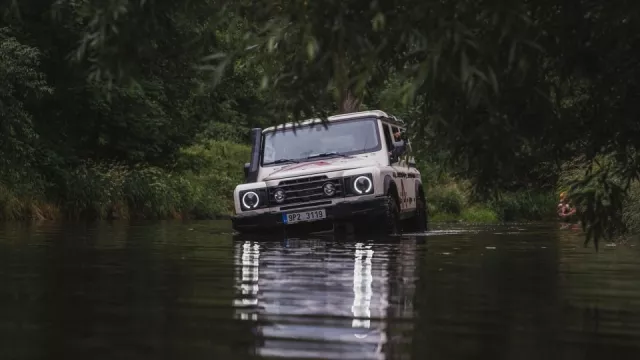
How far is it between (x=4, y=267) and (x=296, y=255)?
3221mm

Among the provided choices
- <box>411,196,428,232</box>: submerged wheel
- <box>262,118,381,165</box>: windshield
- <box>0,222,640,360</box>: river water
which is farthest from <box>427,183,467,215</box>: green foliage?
<box>0,222,640,360</box>: river water

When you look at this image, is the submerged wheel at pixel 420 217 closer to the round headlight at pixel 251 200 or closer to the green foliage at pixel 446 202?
the round headlight at pixel 251 200

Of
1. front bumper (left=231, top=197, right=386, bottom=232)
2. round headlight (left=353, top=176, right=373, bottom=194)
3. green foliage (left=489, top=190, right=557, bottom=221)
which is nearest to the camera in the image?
front bumper (left=231, top=197, right=386, bottom=232)

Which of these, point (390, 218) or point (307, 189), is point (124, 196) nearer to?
point (307, 189)

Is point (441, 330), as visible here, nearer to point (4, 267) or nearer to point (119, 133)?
point (4, 267)

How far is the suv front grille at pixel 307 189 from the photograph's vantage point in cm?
1792

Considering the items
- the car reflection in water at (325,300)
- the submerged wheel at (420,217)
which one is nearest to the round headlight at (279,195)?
the submerged wheel at (420,217)

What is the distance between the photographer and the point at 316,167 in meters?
18.3

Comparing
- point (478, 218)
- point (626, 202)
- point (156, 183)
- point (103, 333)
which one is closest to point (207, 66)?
point (103, 333)

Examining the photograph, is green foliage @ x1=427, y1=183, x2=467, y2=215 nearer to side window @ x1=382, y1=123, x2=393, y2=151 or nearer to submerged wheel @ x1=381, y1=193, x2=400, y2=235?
side window @ x1=382, y1=123, x2=393, y2=151

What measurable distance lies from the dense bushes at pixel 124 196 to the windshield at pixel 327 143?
32.2ft

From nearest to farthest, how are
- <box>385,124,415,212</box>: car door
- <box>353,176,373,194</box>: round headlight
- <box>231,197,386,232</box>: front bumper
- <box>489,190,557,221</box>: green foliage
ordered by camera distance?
<box>231,197,386,232</box>: front bumper
<box>353,176,373,194</box>: round headlight
<box>385,124,415,212</box>: car door
<box>489,190,557,221</box>: green foliage

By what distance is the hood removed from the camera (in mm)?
18125

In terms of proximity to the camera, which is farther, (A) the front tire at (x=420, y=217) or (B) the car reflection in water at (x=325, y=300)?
(A) the front tire at (x=420, y=217)
